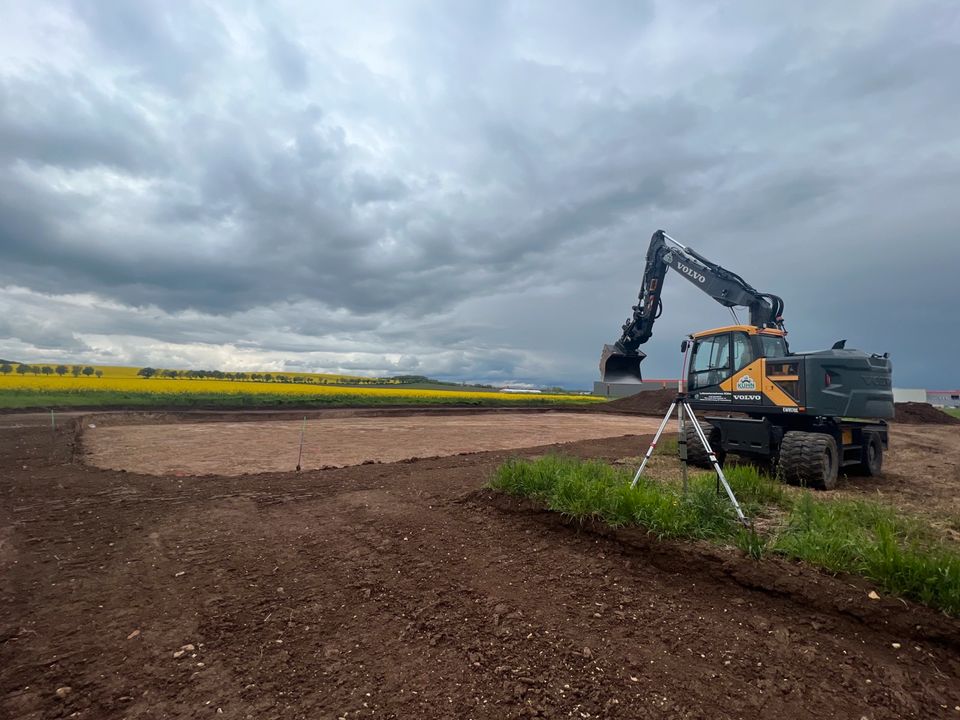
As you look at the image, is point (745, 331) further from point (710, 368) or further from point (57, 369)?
point (57, 369)

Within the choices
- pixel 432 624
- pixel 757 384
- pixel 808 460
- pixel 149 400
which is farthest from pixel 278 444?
pixel 149 400

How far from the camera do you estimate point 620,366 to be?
1345 cm

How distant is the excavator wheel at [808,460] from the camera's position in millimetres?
8586

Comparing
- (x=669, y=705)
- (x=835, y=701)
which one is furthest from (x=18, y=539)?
(x=835, y=701)

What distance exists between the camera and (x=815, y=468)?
856cm

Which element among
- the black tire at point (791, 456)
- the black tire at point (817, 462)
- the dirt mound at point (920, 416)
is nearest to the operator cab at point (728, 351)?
the black tire at point (791, 456)

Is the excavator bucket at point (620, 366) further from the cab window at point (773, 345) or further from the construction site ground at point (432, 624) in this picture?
the construction site ground at point (432, 624)

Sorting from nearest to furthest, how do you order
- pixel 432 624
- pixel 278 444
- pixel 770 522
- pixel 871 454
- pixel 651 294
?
pixel 432 624, pixel 770 522, pixel 871 454, pixel 651 294, pixel 278 444

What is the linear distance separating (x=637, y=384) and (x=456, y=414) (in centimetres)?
2147

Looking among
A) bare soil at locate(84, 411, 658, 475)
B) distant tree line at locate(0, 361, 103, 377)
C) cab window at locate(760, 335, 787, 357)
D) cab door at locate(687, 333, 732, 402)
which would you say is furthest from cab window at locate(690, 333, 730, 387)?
distant tree line at locate(0, 361, 103, 377)

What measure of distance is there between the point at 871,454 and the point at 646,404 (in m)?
31.0

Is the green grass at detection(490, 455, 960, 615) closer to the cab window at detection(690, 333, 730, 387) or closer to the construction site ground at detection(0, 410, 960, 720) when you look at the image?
the construction site ground at detection(0, 410, 960, 720)

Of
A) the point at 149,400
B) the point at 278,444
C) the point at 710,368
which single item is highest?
the point at 710,368

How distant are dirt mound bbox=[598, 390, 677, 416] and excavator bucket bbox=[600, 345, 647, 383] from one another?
25542 millimetres
